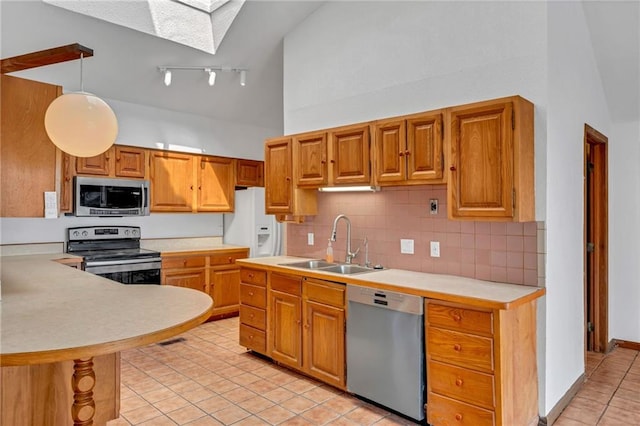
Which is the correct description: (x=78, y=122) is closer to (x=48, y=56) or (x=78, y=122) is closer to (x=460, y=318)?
(x=48, y=56)

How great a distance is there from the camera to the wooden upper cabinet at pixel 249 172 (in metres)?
5.78

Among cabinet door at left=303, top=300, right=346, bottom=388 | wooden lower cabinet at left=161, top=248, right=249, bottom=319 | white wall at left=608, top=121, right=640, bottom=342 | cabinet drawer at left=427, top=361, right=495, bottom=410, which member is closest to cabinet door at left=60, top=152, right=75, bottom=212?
wooden lower cabinet at left=161, top=248, right=249, bottom=319

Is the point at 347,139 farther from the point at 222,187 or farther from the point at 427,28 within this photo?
the point at 222,187

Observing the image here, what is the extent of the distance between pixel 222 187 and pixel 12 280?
3248 mm

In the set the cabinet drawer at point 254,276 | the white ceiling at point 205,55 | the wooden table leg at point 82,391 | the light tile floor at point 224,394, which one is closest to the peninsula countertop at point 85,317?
the wooden table leg at point 82,391

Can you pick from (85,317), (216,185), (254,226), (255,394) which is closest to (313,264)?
(255,394)

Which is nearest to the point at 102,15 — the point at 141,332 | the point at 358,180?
the point at 358,180

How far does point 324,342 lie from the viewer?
3102mm

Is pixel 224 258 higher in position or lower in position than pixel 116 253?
lower

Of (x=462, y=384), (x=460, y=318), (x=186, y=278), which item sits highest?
(x=460, y=318)

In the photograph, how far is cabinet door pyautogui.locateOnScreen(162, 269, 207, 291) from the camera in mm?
4688

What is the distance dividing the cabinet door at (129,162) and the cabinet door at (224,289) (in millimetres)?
1473

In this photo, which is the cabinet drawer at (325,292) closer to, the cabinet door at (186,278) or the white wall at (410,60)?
the white wall at (410,60)

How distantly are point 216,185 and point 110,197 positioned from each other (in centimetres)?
136
